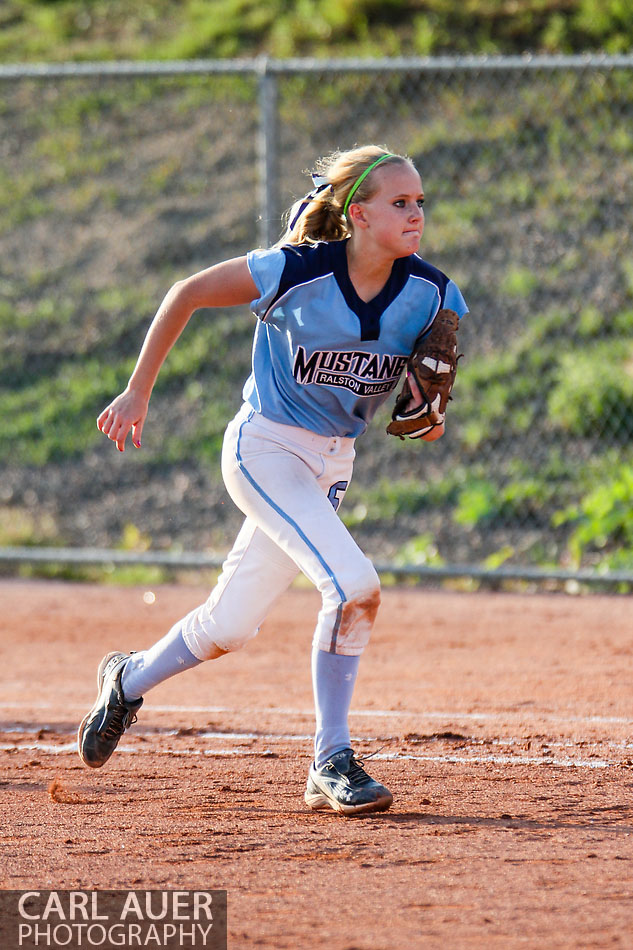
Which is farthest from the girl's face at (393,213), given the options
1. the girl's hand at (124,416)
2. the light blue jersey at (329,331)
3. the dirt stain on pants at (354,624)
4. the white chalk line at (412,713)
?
the white chalk line at (412,713)

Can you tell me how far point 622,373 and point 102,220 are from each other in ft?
18.9

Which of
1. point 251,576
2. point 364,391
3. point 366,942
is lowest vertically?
point 366,942

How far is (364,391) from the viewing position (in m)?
3.65

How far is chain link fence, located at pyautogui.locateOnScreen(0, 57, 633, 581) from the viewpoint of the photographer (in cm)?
869

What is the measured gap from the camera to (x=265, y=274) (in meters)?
3.48

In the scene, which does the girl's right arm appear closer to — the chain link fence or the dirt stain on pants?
the dirt stain on pants

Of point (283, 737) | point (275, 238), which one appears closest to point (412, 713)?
point (283, 737)

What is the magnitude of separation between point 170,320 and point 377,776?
1515 millimetres

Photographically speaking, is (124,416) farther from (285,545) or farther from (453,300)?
(453,300)

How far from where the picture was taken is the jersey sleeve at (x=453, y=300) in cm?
367

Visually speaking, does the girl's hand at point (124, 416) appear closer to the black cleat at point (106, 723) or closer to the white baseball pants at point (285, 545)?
the white baseball pants at point (285, 545)

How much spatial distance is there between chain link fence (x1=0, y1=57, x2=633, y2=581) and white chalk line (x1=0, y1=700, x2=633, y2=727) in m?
2.55

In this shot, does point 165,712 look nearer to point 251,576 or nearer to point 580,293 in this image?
point 251,576

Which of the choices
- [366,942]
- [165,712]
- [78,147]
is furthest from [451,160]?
[366,942]
